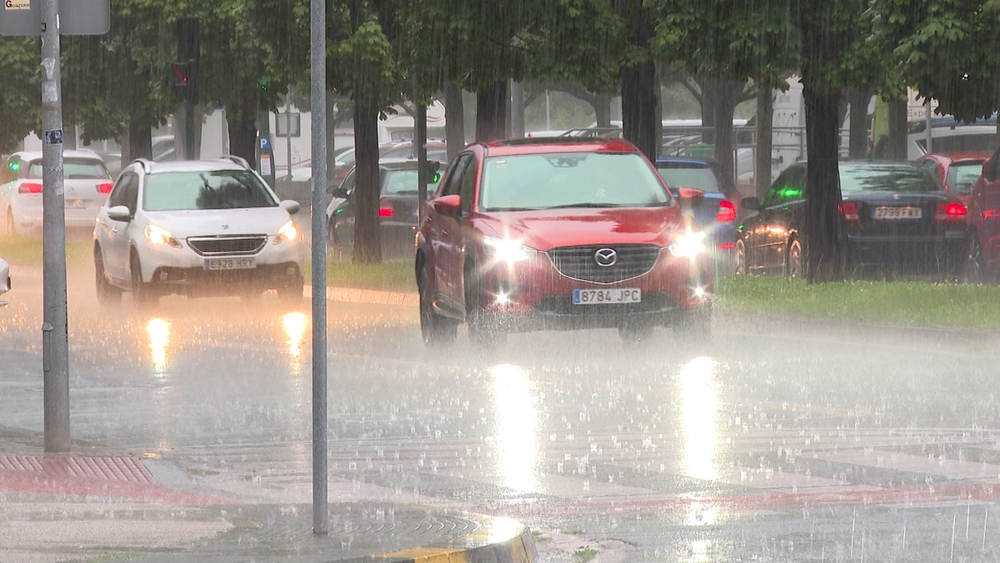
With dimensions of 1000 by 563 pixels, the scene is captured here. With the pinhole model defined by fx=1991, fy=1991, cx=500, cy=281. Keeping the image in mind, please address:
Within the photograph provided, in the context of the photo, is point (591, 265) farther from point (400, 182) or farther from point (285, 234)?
point (400, 182)

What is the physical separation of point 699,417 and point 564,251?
13.7ft

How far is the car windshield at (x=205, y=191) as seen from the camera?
2266 cm

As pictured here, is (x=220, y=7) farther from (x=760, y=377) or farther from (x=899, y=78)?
(x=760, y=377)

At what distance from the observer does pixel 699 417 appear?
11727 mm

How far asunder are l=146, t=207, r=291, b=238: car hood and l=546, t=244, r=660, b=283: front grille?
6.94 meters

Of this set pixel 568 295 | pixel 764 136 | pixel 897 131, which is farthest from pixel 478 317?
pixel 764 136

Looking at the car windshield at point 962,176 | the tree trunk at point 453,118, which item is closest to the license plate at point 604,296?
the car windshield at point 962,176

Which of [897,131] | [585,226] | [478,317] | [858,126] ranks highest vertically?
[858,126]

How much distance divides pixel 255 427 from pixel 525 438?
181 cm

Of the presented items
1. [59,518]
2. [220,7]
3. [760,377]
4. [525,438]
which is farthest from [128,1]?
[59,518]

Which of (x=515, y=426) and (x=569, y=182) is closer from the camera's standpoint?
(x=515, y=426)

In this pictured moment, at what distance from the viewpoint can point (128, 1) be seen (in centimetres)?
3538

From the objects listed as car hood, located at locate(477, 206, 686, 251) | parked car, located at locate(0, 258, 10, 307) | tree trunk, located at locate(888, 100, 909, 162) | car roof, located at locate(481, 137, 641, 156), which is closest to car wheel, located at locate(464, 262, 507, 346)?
car hood, located at locate(477, 206, 686, 251)

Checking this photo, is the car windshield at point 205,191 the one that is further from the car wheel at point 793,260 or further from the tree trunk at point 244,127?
the tree trunk at point 244,127
